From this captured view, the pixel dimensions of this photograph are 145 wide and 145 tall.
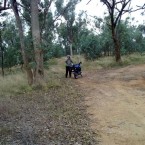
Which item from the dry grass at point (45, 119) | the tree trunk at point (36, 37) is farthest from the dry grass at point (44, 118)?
the tree trunk at point (36, 37)

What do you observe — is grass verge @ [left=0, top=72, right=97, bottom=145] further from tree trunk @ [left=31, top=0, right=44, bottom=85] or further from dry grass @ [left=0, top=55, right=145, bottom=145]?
tree trunk @ [left=31, top=0, right=44, bottom=85]

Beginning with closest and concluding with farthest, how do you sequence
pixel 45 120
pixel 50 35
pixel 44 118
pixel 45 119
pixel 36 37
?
pixel 45 120 → pixel 45 119 → pixel 44 118 → pixel 36 37 → pixel 50 35

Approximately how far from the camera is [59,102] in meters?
11.7

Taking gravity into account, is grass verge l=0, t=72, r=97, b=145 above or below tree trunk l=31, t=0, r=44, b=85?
below

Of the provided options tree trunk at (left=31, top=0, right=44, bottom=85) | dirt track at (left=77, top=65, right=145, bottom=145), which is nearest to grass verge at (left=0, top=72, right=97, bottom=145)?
dirt track at (left=77, top=65, right=145, bottom=145)

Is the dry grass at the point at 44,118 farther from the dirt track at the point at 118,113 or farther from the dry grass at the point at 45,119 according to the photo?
the dirt track at the point at 118,113

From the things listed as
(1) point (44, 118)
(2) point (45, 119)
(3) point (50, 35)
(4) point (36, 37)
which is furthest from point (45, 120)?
(3) point (50, 35)

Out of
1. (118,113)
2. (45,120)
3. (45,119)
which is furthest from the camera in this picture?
(118,113)

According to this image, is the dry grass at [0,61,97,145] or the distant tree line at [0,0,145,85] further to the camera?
the distant tree line at [0,0,145,85]

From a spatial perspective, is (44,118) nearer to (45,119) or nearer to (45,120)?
(45,119)

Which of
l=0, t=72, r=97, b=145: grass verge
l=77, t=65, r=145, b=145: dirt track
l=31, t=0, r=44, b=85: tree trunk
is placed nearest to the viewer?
l=0, t=72, r=97, b=145: grass verge

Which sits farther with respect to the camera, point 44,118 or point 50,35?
point 50,35

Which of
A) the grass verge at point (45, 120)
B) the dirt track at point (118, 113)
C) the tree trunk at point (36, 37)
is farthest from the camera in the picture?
the tree trunk at point (36, 37)

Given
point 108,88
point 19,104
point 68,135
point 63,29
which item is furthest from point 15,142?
point 63,29
